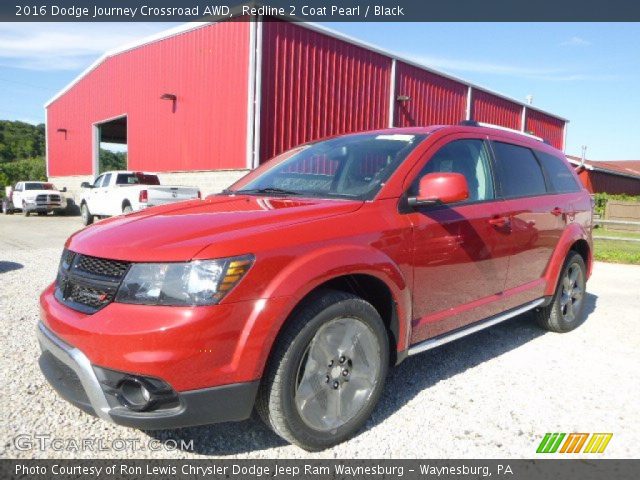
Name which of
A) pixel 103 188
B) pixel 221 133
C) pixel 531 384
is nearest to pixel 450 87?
pixel 221 133

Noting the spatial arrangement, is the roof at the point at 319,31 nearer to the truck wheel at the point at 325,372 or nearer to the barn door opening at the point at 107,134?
the barn door opening at the point at 107,134

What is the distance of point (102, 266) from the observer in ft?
7.42

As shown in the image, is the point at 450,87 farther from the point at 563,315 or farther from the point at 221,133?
the point at 563,315

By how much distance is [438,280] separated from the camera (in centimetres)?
301

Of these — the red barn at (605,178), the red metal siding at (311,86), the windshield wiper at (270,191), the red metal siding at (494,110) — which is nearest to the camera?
the windshield wiper at (270,191)

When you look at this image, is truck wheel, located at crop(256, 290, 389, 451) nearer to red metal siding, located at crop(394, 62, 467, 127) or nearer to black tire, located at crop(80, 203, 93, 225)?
red metal siding, located at crop(394, 62, 467, 127)

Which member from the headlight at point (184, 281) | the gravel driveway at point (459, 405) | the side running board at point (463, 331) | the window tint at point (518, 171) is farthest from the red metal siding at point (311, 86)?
the headlight at point (184, 281)

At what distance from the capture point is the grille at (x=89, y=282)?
7.14 ft

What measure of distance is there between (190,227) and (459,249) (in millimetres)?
1704

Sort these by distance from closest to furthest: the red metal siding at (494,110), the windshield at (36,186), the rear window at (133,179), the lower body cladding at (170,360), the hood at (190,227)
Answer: the lower body cladding at (170,360), the hood at (190,227), the rear window at (133,179), the red metal siding at (494,110), the windshield at (36,186)

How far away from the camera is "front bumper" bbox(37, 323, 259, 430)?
207 centimetres

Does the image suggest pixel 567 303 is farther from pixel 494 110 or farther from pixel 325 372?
pixel 494 110

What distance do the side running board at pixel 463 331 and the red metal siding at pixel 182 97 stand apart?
34.7 feet

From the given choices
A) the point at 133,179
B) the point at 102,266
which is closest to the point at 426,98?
the point at 133,179
